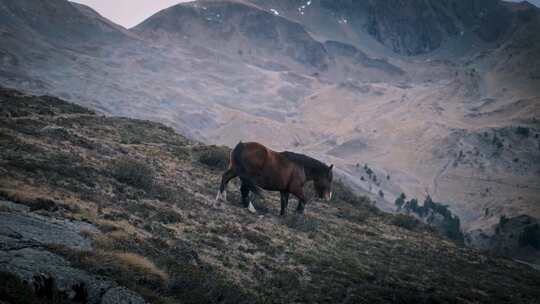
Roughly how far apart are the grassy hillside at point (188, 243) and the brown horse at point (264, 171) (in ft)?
3.01

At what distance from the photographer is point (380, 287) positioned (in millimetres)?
10922

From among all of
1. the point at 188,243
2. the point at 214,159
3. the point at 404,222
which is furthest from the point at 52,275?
the point at 404,222

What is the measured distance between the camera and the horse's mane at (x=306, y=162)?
16.1 meters

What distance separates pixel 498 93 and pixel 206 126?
137062 millimetres

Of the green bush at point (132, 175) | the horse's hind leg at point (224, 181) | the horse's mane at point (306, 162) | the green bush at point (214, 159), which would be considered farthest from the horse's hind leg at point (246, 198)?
the green bush at point (214, 159)

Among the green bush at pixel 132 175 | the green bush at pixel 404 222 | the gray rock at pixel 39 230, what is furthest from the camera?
the green bush at pixel 404 222

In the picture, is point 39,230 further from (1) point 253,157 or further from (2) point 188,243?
(1) point 253,157

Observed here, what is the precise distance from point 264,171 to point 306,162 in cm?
220

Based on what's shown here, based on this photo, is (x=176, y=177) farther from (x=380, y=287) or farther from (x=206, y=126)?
(x=206, y=126)

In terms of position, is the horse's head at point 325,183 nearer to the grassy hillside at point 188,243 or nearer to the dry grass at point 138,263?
the grassy hillside at point 188,243

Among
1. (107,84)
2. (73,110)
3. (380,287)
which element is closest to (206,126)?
(107,84)

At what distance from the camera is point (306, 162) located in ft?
54.1

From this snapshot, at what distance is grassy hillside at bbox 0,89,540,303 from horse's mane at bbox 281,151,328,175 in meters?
2.14

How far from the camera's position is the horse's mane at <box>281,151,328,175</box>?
52.9 feet
